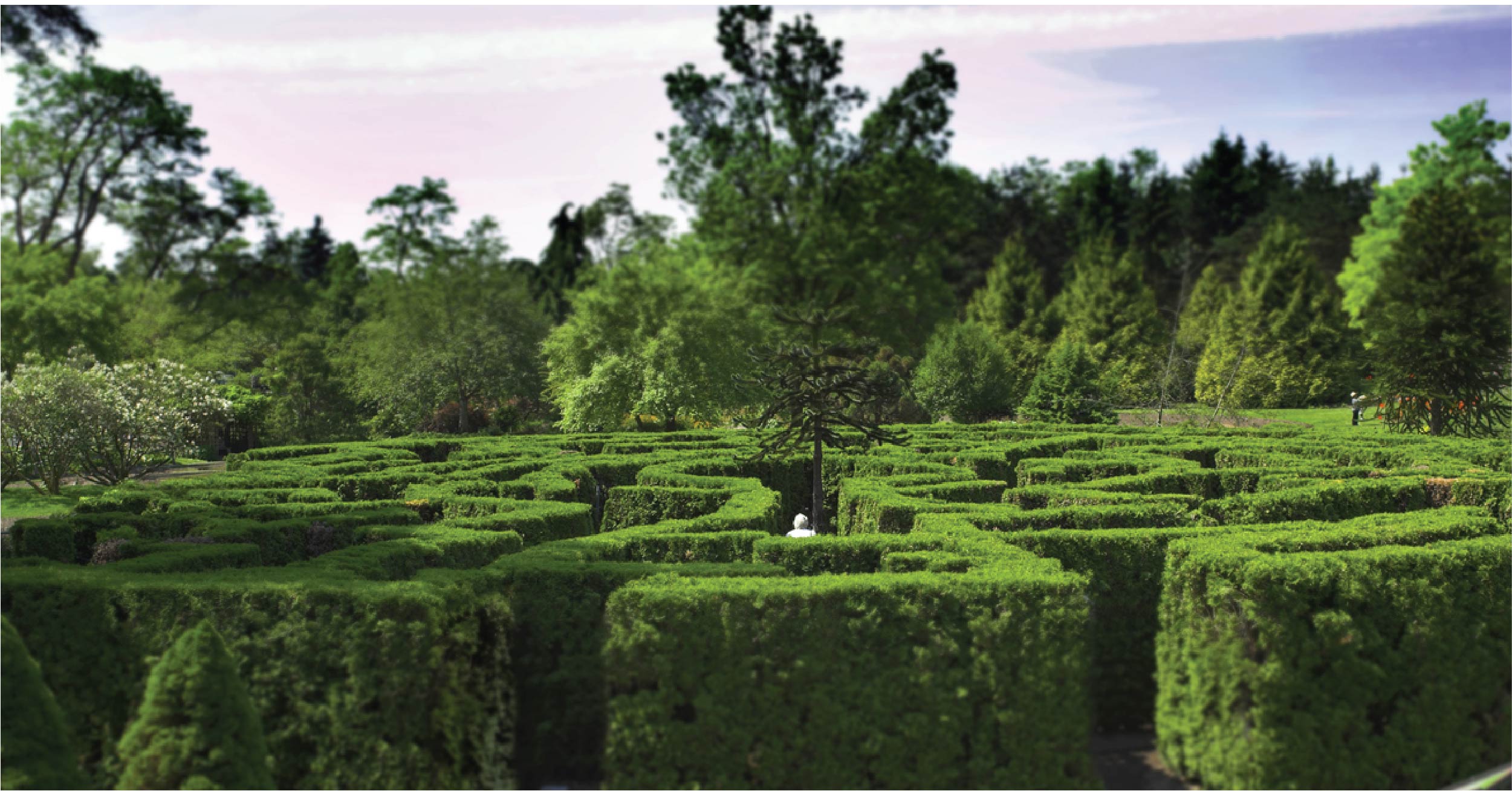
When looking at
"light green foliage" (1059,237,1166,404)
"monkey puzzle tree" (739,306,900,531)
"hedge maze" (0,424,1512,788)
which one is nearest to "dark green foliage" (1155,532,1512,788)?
"hedge maze" (0,424,1512,788)

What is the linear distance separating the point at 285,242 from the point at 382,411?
20988mm

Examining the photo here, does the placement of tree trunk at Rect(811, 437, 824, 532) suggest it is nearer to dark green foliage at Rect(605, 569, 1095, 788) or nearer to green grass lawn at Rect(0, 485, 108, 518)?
dark green foliage at Rect(605, 569, 1095, 788)

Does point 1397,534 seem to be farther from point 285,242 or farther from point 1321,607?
point 285,242

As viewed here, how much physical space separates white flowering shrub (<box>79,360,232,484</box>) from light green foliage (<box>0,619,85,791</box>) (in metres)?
19.0

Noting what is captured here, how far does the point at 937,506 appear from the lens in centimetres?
1334

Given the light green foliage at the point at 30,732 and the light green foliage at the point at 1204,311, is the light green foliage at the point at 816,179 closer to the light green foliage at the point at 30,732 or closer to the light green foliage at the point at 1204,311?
the light green foliage at the point at 1204,311

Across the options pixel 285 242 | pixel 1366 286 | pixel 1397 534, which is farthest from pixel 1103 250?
pixel 1397 534

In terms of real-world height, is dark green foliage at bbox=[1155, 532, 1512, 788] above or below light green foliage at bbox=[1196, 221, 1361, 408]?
below

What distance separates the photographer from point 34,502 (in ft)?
77.9

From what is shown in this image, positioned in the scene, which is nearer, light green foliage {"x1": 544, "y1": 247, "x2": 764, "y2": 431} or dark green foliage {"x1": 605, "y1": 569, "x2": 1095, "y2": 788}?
dark green foliage {"x1": 605, "y1": 569, "x2": 1095, "y2": 788}

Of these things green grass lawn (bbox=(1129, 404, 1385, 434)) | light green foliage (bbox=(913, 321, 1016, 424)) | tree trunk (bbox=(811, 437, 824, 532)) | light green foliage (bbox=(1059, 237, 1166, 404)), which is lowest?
tree trunk (bbox=(811, 437, 824, 532))

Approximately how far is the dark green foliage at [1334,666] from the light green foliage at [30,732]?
355 inches

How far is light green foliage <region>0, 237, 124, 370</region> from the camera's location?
3384 cm

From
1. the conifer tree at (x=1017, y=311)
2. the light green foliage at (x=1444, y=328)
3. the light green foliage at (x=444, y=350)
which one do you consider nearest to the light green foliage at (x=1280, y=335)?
the conifer tree at (x=1017, y=311)
